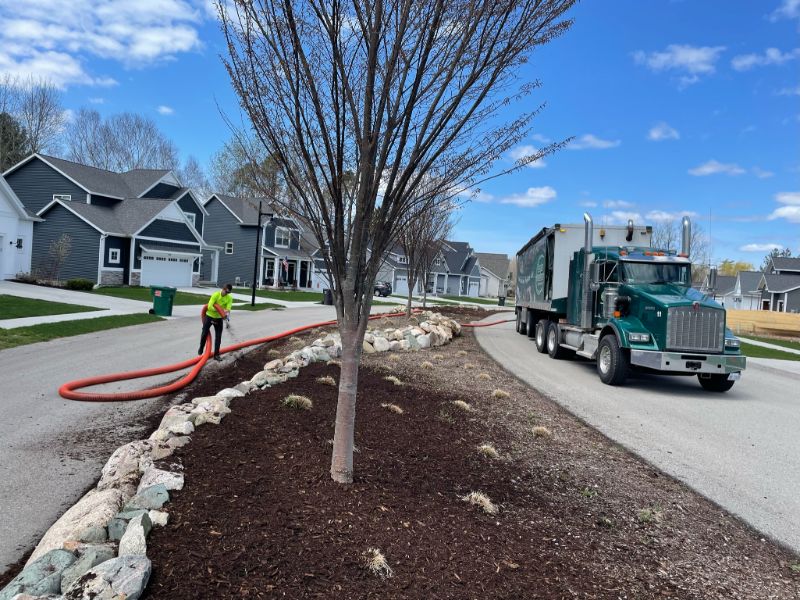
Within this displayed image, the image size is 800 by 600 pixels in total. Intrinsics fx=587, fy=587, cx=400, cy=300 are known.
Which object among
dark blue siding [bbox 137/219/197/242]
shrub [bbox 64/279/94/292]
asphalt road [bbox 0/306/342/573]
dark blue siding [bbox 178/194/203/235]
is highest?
dark blue siding [bbox 178/194/203/235]

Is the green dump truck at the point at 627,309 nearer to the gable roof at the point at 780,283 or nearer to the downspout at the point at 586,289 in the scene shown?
the downspout at the point at 586,289

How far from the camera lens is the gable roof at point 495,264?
93938mm

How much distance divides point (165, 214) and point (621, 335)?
104 feet

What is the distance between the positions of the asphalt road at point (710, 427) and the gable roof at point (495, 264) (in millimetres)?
78658

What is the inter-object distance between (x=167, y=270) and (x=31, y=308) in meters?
18.7

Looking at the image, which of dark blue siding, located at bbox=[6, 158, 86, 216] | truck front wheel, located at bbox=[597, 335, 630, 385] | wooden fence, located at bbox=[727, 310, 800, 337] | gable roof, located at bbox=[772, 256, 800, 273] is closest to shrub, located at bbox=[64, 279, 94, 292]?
dark blue siding, located at bbox=[6, 158, 86, 216]

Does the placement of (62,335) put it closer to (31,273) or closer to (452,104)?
(452,104)

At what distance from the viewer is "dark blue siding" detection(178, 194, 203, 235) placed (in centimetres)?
4075

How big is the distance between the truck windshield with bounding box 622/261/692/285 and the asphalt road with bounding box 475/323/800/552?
230 cm

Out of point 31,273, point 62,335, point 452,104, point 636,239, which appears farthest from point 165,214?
point 452,104

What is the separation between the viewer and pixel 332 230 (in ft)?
14.2

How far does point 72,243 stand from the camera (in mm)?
33281

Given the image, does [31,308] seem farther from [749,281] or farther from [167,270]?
[749,281]

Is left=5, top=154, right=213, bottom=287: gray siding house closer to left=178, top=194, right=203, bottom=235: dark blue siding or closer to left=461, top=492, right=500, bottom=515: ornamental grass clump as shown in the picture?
left=178, top=194, right=203, bottom=235: dark blue siding
